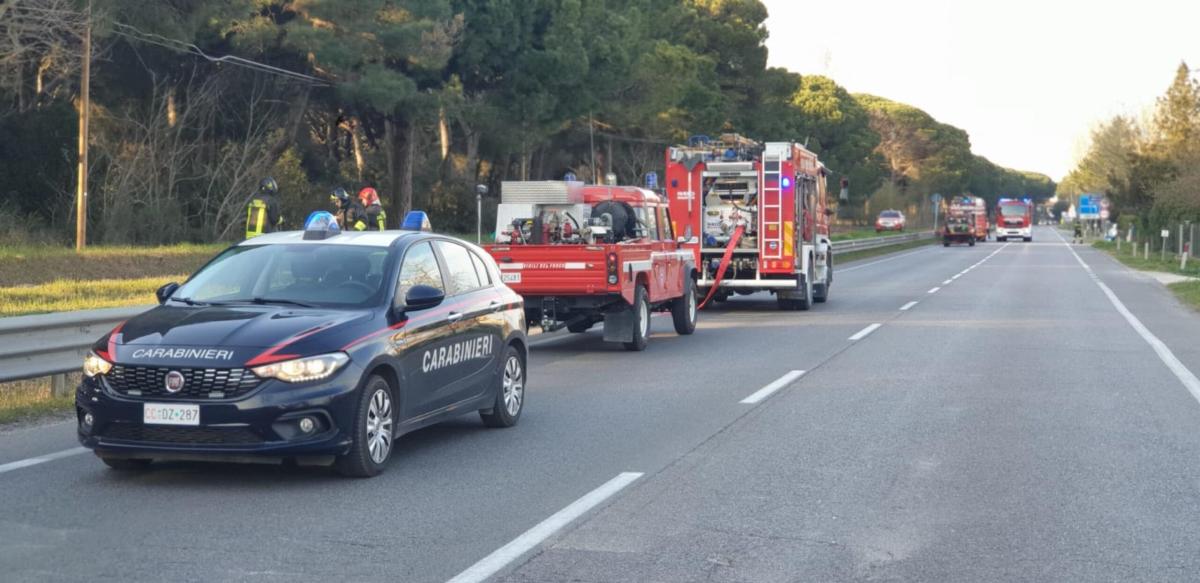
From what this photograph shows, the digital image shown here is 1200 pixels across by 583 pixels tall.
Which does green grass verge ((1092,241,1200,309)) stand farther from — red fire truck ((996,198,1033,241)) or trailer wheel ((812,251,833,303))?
red fire truck ((996,198,1033,241))

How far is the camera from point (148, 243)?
31.7 meters

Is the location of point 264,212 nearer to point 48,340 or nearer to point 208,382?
point 48,340

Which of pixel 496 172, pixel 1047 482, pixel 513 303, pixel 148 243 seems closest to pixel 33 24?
pixel 148 243

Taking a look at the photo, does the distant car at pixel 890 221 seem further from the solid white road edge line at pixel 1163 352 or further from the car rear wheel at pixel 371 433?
the car rear wheel at pixel 371 433

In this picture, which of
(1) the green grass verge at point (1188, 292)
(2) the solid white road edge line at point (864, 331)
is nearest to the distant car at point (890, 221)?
(1) the green grass verge at point (1188, 292)

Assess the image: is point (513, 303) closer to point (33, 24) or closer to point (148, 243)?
point (33, 24)

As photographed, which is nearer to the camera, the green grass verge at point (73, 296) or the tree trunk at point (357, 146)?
the green grass verge at point (73, 296)

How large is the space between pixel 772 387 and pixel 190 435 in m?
6.72

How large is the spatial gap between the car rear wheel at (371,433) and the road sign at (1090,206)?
114 meters

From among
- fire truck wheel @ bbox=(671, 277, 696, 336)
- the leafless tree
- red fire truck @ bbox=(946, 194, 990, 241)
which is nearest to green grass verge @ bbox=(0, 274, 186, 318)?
the leafless tree

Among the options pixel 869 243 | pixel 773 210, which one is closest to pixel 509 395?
pixel 773 210

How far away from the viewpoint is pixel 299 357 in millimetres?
7852

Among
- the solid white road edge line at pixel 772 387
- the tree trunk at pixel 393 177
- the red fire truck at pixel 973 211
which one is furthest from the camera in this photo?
Answer: the red fire truck at pixel 973 211

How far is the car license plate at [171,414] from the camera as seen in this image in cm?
769
